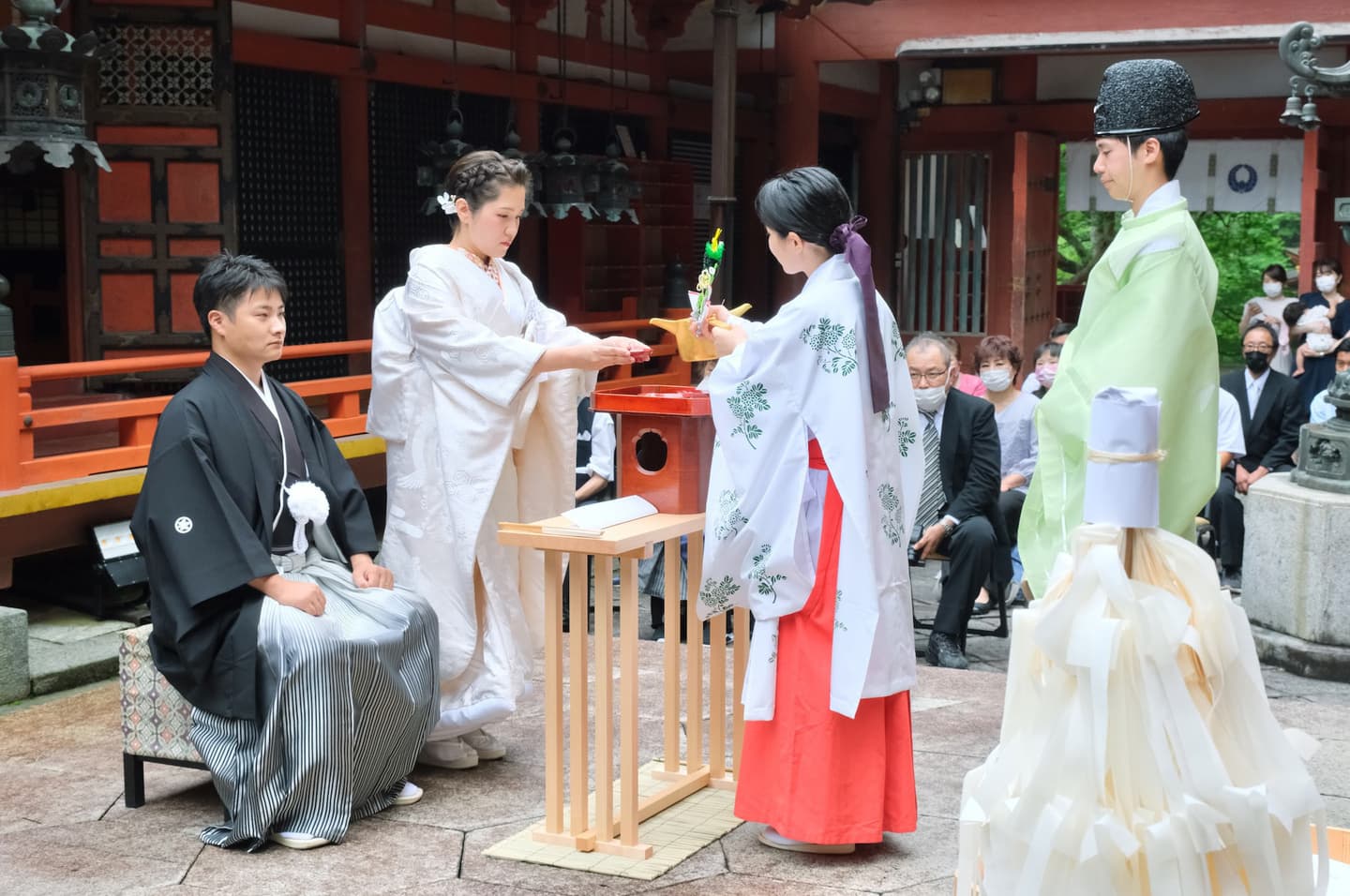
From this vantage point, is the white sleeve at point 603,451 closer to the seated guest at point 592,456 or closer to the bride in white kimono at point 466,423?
the seated guest at point 592,456

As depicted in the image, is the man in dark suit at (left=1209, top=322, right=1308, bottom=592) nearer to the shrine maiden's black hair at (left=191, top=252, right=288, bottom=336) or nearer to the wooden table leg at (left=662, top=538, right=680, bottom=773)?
the wooden table leg at (left=662, top=538, right=680, bottom=773)

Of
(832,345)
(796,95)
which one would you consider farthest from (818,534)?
(796,95)

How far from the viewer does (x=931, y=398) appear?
6480mm

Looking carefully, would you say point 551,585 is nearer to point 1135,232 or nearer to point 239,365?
point 239,365

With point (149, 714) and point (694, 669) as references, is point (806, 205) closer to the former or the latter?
point (694, 669)

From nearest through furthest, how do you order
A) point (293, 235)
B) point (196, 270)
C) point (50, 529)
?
1. point (50, 529)
2. point (196, 270)
3. point (293, 235)

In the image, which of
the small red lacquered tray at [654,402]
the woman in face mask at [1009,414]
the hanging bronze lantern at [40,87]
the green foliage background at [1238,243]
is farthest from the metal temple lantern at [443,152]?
the green foliage background at [1238,243]

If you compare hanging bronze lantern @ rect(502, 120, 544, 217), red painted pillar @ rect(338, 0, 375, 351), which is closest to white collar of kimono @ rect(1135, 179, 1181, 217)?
hanging bronze lantern @ rect(502, 120, 544, 217)

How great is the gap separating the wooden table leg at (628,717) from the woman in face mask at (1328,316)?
678 cm

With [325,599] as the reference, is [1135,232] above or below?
above

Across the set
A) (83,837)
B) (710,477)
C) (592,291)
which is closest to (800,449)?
(710,477)

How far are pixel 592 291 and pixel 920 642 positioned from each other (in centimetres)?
579

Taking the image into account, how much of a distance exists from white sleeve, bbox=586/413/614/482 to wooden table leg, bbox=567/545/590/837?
10.0 feet

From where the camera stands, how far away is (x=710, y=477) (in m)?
4.02
